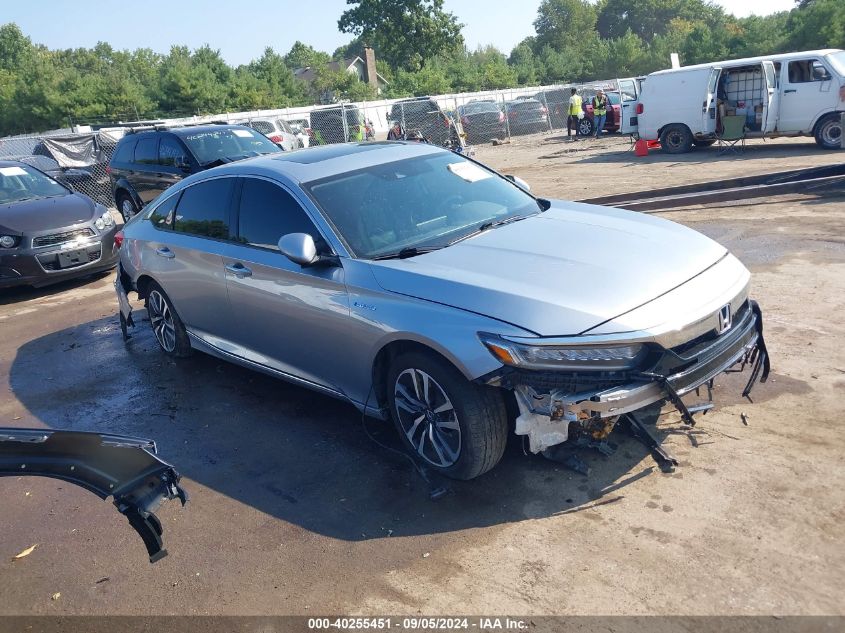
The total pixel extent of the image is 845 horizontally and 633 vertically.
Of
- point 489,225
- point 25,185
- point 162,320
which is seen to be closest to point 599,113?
point 25,185

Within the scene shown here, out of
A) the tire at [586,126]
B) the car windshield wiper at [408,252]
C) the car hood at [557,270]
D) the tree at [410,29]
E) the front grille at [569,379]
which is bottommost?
the front grille at [569,379]

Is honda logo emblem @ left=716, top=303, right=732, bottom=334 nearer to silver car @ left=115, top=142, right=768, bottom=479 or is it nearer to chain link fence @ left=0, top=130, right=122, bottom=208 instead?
silver car @ left=115, top=142, right=768, bottom=479

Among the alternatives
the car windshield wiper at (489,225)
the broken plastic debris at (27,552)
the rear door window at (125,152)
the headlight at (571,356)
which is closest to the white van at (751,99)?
the rear door window at (125,152)

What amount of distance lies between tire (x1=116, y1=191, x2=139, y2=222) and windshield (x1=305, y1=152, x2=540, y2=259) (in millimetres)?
10087

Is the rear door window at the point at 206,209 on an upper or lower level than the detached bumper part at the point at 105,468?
upper

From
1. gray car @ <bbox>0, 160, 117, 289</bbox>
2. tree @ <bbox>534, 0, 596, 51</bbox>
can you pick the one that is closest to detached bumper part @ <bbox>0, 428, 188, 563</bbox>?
gray car @ <bbox>0, 160, 117, 289</bbox>

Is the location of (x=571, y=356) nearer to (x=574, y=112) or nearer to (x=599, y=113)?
(x=574, y=112)

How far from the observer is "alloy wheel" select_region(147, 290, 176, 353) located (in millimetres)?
6484

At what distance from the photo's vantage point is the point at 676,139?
18.5 m

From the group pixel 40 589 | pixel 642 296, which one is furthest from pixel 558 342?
pixel 40 589

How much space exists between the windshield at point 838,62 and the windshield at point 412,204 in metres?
13.5

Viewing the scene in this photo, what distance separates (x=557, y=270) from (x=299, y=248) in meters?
1.55

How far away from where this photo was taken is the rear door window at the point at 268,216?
479 centimetres

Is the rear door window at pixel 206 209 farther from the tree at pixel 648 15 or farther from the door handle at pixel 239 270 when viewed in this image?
the tree at pixel 648 15
